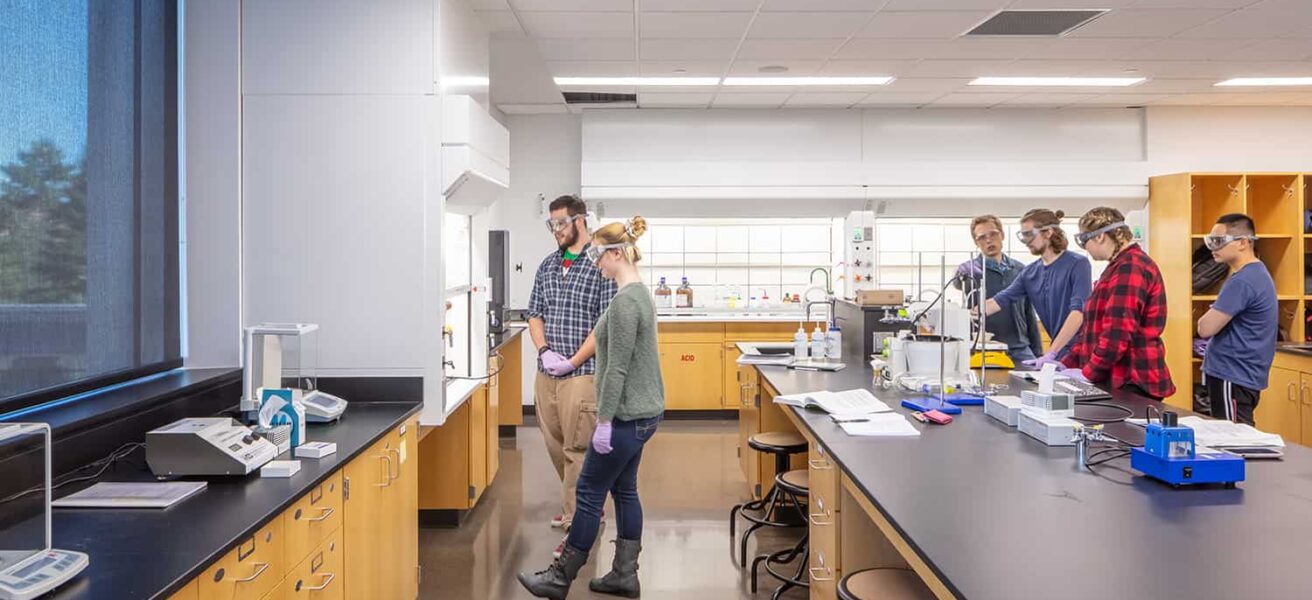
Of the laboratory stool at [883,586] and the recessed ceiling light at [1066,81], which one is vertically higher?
the recessed ceiling light at [1066,81]

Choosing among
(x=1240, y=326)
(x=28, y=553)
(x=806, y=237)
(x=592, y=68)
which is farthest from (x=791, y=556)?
(x=806, y=237)

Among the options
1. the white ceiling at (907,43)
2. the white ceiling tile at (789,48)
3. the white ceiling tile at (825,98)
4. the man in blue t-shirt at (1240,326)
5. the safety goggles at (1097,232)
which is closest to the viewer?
the safety goggles at (1097,232)

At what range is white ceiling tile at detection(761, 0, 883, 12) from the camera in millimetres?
4039

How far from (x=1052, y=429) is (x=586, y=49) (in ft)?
11.5

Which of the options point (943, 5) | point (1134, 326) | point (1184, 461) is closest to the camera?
point (1184, 461)

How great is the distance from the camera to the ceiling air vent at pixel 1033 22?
4.28m

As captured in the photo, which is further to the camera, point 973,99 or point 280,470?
point 973,99

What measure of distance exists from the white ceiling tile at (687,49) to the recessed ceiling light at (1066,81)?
1973 millimetres

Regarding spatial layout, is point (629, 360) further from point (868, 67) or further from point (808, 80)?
point (808, 80)

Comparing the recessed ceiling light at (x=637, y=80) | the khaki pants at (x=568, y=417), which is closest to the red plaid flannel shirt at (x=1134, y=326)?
the khaki pants at (x=568, y=417)

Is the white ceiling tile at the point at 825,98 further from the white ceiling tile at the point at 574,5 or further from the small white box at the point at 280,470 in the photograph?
the small white box at the point at 280,470

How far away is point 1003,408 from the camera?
2803 mm

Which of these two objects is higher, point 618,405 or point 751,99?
point 751,99

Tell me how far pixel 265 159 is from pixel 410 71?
2.03ft
